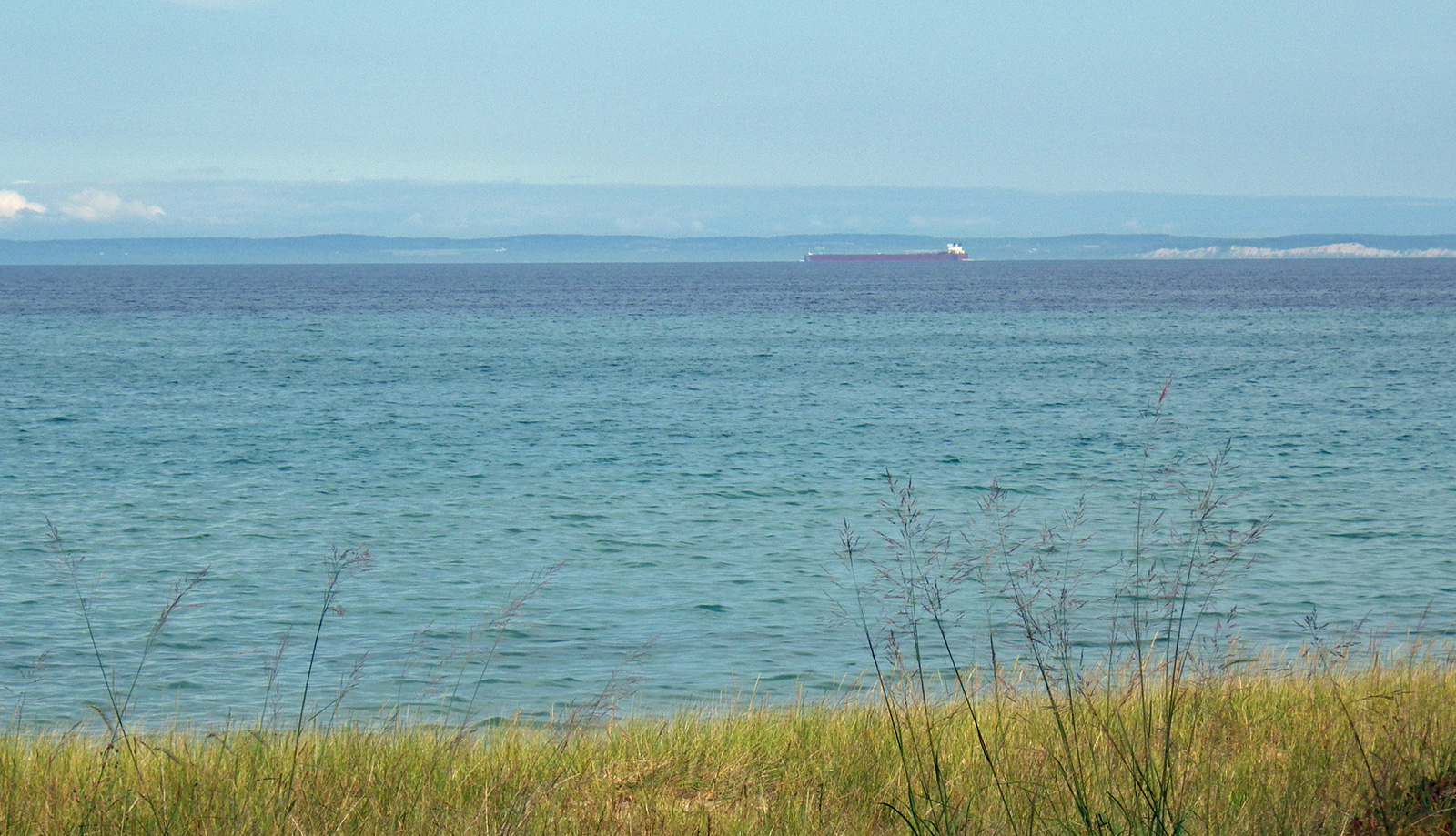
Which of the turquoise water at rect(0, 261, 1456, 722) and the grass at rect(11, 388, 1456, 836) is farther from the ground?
the grass at rect(11, 388, 1456, 836)

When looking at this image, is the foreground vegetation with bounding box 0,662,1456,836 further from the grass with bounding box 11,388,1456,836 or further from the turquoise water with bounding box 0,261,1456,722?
the turquoise water with bounding box 0,261,1456,722

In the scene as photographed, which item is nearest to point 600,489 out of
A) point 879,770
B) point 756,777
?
point 756,777

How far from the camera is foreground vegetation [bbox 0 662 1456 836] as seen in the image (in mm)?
4031

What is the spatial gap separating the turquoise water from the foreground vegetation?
359 centimetres

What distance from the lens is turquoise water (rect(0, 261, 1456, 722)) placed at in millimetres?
12352

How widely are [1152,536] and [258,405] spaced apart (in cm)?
2872

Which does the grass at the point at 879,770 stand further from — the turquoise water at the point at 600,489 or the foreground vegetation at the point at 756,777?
the turquoise water at the point at 600,489

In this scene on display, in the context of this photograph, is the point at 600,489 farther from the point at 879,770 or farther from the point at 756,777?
the point at 879,770

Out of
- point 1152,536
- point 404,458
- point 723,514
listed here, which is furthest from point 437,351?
point 1152,536

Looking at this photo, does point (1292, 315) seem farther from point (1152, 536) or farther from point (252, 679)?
point (252, 679)

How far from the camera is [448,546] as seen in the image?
17.7 meters

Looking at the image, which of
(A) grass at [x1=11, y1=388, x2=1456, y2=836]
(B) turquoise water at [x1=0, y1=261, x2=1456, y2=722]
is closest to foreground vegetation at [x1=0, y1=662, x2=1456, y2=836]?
(A) grass at [x1=11, y1=388, x2=1456, y2=836]

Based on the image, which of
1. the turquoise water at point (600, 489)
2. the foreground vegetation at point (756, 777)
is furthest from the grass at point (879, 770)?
the turquoise water at point (600, 489)

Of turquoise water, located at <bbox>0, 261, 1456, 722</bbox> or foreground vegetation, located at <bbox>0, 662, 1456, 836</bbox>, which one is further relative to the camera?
turquoise water, located at <bbox>0, 261, 1456, 722</bbox>
